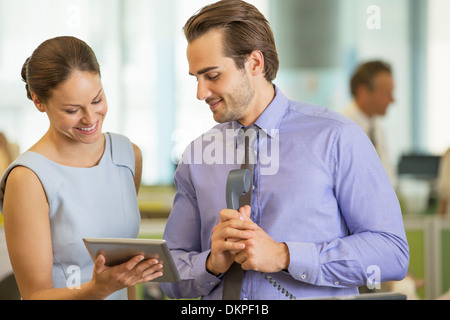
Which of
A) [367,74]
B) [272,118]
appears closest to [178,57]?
[367,74]

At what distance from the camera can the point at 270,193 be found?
145 cm

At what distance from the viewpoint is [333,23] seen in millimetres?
7680

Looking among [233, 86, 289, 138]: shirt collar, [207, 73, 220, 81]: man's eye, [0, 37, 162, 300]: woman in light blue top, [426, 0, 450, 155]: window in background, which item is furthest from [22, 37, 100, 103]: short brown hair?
[426, 0, 450, 155]: window in background

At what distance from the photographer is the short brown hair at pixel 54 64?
1524 millimetres

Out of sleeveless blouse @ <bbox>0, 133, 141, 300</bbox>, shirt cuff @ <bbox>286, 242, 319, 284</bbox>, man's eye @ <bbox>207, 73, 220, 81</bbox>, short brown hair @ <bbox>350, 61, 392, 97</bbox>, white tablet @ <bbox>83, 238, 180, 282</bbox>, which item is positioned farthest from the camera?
short brown hair @ <bbox>350, 61, 392, 97</bbox>

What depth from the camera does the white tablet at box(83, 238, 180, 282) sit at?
1.22m

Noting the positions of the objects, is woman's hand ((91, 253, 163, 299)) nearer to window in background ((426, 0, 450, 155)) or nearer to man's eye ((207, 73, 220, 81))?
man's eye ((207, 73, 220, 81))

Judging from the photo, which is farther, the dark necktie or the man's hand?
the dark necktie

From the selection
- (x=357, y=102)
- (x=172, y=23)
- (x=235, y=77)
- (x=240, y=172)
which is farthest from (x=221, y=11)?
(x=172, y=23)

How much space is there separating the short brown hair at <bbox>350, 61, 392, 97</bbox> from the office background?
3.76 metres

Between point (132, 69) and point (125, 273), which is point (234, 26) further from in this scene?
point (132, 69)
